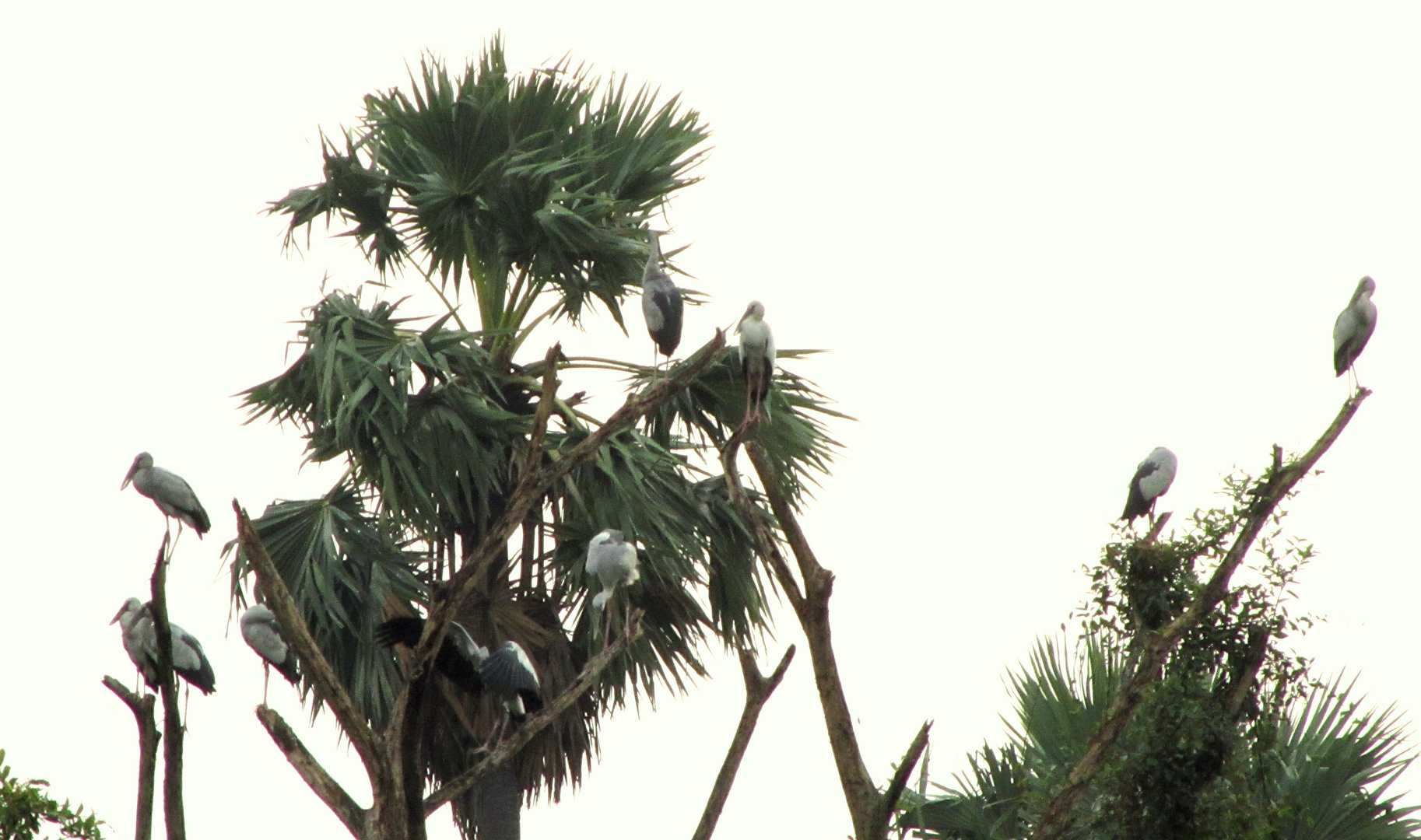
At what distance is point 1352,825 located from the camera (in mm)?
7598

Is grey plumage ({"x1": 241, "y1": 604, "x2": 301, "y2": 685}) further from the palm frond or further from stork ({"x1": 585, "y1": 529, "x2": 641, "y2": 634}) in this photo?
stork ({"x1": 585, "y1": 529, "x2": 641, "y2": 634})

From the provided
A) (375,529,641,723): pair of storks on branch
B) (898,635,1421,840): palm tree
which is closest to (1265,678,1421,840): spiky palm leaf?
(898,635,1421,840): palm tree

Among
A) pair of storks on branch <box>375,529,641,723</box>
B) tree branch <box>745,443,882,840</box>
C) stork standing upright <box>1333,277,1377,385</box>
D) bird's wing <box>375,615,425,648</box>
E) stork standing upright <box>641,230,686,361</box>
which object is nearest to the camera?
tree branch <box>745,443,882,840</box>

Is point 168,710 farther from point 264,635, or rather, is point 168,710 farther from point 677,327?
point 677,327

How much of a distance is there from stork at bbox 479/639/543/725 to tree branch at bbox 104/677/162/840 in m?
1.68

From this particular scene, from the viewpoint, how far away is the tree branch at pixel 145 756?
678 cm

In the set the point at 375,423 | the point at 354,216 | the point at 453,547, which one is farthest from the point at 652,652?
the point at 354,216

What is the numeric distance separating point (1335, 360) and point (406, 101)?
538 centimetres

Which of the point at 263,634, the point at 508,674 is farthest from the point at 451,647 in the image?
the point at 263,634

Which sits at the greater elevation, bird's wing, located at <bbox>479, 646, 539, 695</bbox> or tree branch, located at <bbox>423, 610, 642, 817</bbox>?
bird's wing, located at <bbox>479, 646, 539, 695</bbox>

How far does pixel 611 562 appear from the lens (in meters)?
8.44

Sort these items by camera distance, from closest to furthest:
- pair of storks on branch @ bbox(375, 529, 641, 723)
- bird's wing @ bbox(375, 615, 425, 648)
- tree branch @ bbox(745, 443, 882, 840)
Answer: tree branch @ bbox(745, 443, 882, 840), bird's wing @ bbox(375, 615, 425, 648), pair of storks on branch @ bbox(375, 529, 641, 723)

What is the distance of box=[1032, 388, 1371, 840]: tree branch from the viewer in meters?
6.44

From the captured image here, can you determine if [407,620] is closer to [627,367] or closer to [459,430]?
[459,430]
